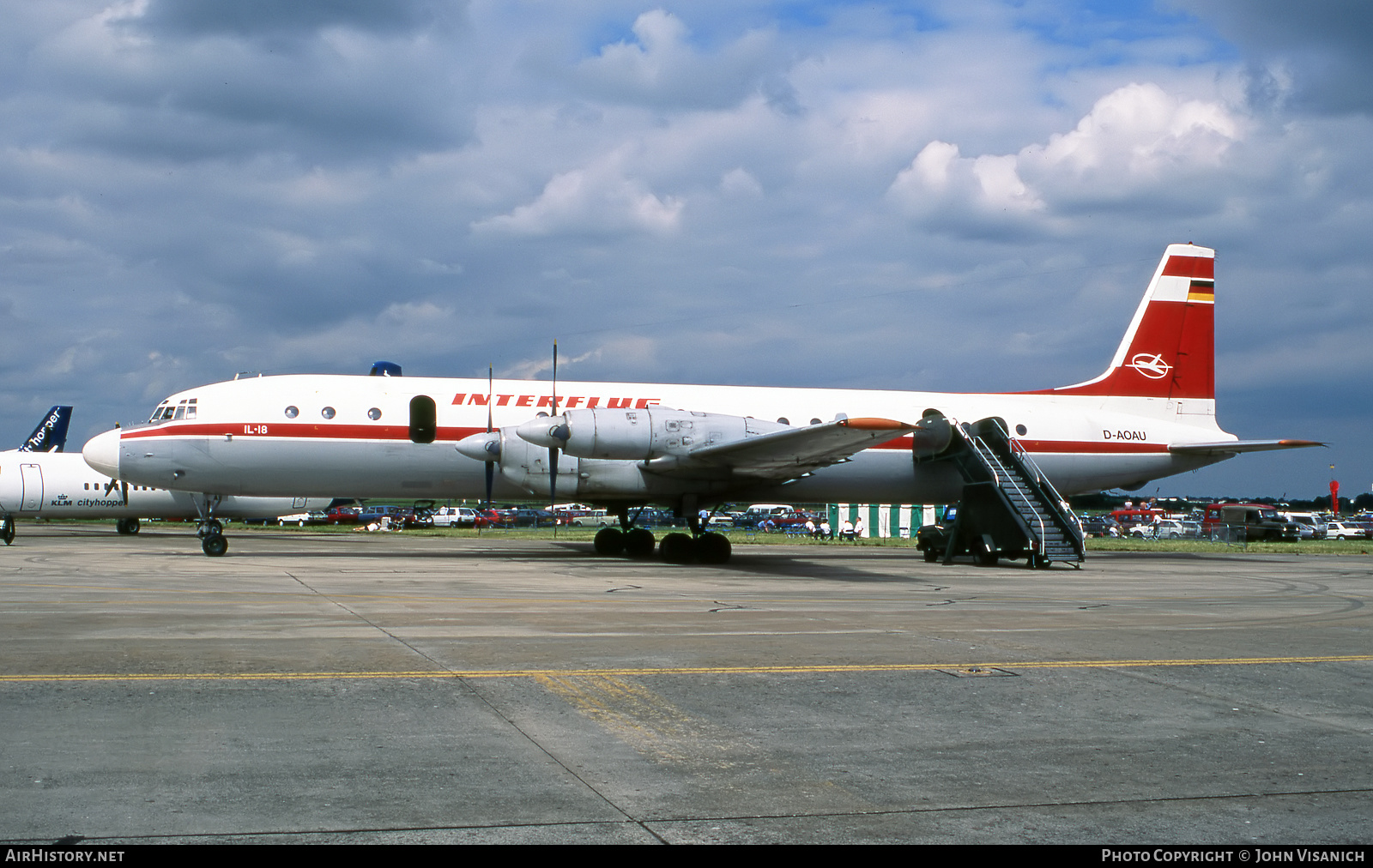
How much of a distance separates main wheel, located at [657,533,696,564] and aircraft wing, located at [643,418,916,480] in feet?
6.42

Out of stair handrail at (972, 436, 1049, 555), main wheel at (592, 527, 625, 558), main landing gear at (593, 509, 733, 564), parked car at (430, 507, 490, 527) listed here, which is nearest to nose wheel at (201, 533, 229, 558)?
main wheel at (592, 527, 625, 558)

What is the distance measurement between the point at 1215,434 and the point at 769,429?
15.3 meters

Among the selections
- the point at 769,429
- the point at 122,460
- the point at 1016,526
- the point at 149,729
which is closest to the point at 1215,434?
the point at 1016,526

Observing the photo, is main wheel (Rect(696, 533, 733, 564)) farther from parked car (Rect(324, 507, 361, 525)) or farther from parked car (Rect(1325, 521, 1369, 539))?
parked car (Rect(324, 507, 361, 525))

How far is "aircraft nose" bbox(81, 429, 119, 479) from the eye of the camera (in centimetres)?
3064

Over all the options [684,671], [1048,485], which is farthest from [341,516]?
[684,671]

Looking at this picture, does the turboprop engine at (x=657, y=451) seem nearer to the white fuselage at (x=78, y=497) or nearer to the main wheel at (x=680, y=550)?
the main wheel at (x=680, y=550)

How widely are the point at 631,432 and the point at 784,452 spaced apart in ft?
10.5

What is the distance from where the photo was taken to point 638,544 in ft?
86.7

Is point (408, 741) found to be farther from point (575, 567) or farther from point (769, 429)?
point (769, 429)

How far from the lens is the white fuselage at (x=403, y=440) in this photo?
2380 centimetres

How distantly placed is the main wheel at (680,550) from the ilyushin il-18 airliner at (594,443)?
1.61 feet

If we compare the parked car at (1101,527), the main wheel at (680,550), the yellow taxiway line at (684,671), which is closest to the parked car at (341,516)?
the parked car at (1101,527)

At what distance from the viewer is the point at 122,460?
2402 cm
